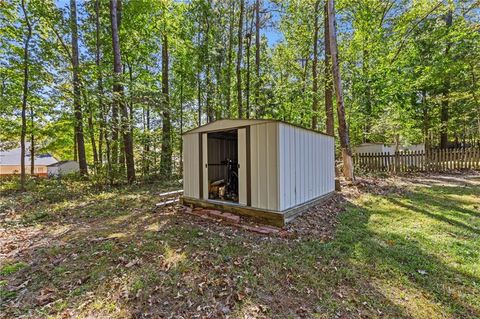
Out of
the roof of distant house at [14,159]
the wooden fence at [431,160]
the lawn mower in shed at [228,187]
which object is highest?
the roof of distant house at [14,159]

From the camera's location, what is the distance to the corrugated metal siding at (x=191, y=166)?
6.14 m

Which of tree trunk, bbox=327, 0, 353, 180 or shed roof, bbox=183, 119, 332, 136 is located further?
tree trunk, bbox=327, 0, 353, 180

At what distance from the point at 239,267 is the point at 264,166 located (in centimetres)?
215

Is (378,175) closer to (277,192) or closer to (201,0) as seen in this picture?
(277,192)

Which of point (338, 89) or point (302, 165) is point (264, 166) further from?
point (338, 89)

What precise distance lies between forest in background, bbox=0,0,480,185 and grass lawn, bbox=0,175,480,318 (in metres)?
5.45

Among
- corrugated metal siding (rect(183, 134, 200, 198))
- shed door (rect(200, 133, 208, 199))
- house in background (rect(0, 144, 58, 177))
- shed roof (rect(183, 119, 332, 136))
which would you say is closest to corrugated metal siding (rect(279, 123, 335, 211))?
shed roof (rect(183, 119, 332, 136))

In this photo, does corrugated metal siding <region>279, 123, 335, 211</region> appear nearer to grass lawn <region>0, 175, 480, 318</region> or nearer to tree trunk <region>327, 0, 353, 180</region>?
grass lawn <region>0, 175, 480, 318</region>

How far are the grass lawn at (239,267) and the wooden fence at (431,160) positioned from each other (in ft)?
A: 19.4

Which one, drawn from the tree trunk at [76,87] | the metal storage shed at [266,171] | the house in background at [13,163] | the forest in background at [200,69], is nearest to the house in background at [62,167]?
the forest in background at [200,69]

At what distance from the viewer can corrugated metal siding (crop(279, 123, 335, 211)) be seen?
475 cm

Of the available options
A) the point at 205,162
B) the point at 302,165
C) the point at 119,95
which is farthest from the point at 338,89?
the point at 119,95

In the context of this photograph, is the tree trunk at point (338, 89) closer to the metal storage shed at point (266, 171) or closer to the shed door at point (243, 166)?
the metal storage shed at point (266, 171)

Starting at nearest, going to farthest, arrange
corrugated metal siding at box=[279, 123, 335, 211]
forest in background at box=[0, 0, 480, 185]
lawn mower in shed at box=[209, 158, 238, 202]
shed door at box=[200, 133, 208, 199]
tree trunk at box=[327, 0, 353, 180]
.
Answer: corrugated metal siding at box=[279, 123, 335, 211]
shed door at box=[200, 133, 208, 199]
lawn mower in shed at box=[209, 158, 238, 202]
tree trunk at box=[327, 0, 353, 180]
forest in background at box=[0, 0, 480, 185]
